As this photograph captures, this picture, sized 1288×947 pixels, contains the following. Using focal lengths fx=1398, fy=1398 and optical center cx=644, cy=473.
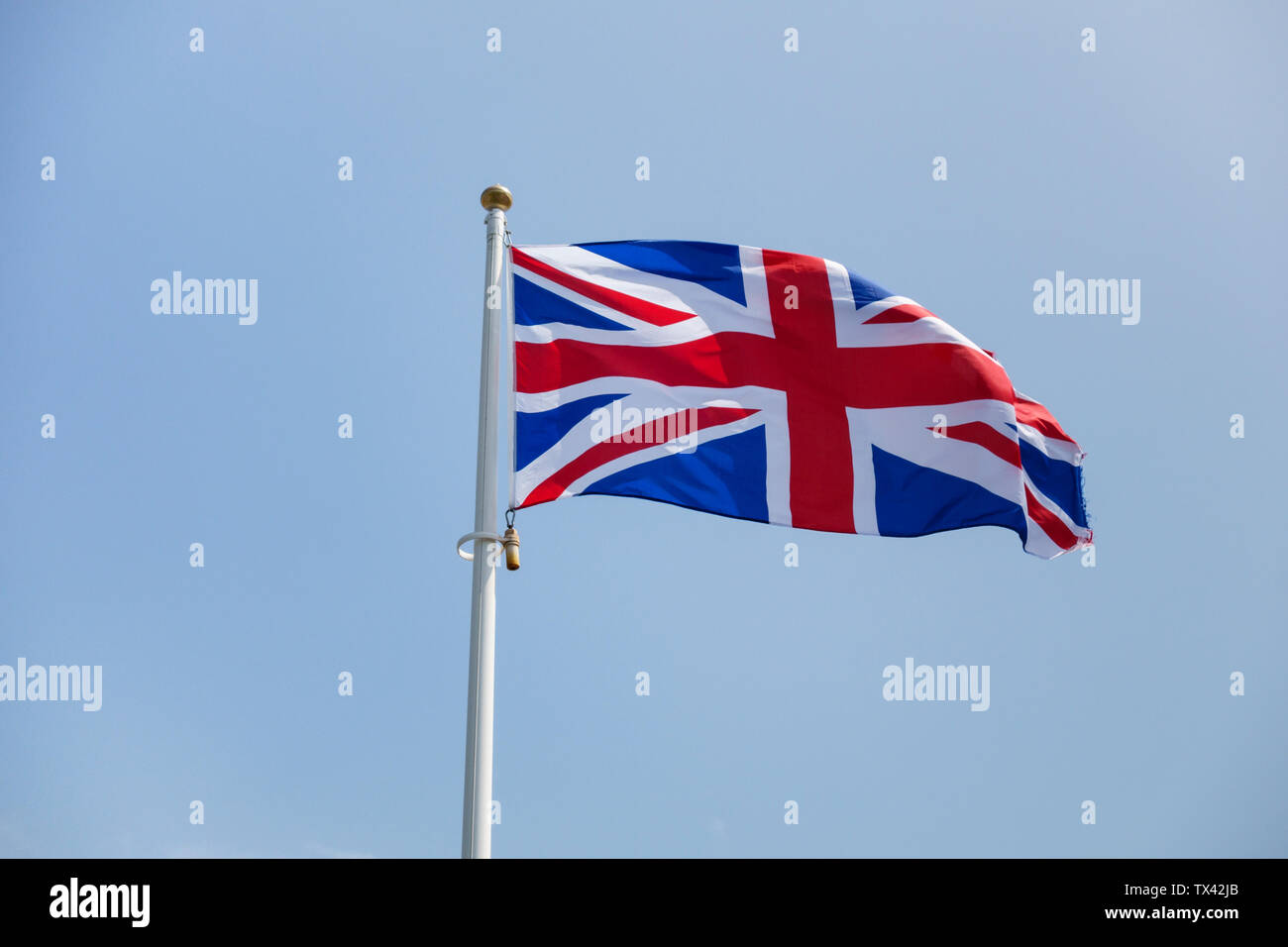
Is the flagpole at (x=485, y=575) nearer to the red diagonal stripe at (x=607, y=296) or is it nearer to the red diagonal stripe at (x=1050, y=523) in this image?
the red diagonal stripe at (x=607, y=296)

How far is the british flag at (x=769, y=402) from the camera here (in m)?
13.4

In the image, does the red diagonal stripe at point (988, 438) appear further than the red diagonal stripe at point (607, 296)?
Yes

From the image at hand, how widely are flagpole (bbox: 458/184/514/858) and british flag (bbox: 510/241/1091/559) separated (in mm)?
609

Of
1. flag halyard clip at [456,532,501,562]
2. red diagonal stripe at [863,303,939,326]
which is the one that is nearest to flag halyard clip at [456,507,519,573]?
flag halyard clip at [456,532,501,562]

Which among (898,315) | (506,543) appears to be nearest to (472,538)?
(506,543)

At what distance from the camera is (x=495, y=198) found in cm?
1317

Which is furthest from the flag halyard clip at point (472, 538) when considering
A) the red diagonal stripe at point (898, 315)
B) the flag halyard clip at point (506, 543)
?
the red diagonal stripe at point (898, 315)

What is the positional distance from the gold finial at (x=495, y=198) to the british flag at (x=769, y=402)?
622 mm

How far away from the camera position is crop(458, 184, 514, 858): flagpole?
35.4ft

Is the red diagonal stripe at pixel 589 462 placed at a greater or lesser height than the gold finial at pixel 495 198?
lesser

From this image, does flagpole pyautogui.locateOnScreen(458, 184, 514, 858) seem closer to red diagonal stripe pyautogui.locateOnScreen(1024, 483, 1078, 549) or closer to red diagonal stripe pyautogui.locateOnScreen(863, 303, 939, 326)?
red diagonal stripe pyautogui.locateOnScreen(863, 303, 939, 326)

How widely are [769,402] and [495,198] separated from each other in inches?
138

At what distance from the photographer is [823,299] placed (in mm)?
15078
